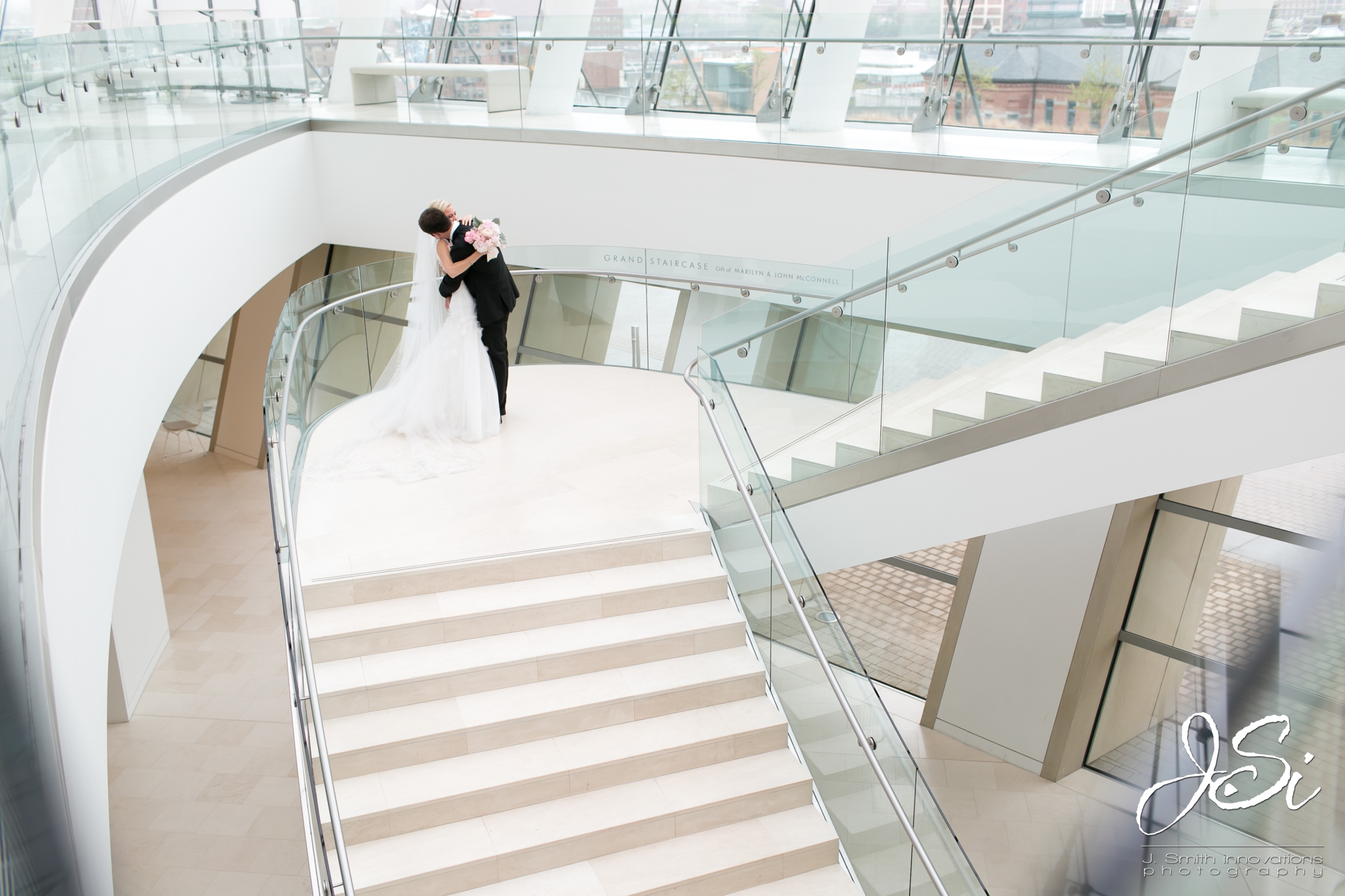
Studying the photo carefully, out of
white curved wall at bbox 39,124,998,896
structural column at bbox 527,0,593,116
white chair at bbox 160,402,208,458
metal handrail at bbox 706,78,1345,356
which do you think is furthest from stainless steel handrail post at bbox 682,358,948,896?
white chair at bbox 160,402,208,458

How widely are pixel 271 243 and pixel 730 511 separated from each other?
6897 mm

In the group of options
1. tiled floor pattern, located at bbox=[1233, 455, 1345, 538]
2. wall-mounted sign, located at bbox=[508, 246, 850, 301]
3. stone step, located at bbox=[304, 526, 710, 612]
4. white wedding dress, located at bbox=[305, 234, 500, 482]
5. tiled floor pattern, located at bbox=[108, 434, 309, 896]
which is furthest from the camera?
wall-mounted sign, located at bbox=[508, 246, 850, 301]

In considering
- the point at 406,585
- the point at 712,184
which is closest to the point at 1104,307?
the point at 406,585

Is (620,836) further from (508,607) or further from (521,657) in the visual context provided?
(508,607)

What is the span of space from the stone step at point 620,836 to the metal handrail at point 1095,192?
2647 millimetres

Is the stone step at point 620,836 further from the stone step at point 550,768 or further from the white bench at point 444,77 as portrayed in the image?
the white bench at point 444,77

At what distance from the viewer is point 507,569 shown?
6125mm

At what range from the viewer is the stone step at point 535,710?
5.23 m

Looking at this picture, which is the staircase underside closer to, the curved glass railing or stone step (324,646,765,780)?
the curved glass railing

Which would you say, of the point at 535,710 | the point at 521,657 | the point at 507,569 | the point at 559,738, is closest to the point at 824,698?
the point at 559,738

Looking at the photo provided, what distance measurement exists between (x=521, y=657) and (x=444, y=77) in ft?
29.9

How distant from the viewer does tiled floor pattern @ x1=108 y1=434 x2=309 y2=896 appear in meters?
7.21

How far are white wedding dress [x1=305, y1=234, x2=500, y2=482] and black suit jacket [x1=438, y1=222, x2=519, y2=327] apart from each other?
83 millimetres

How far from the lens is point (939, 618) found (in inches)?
396
